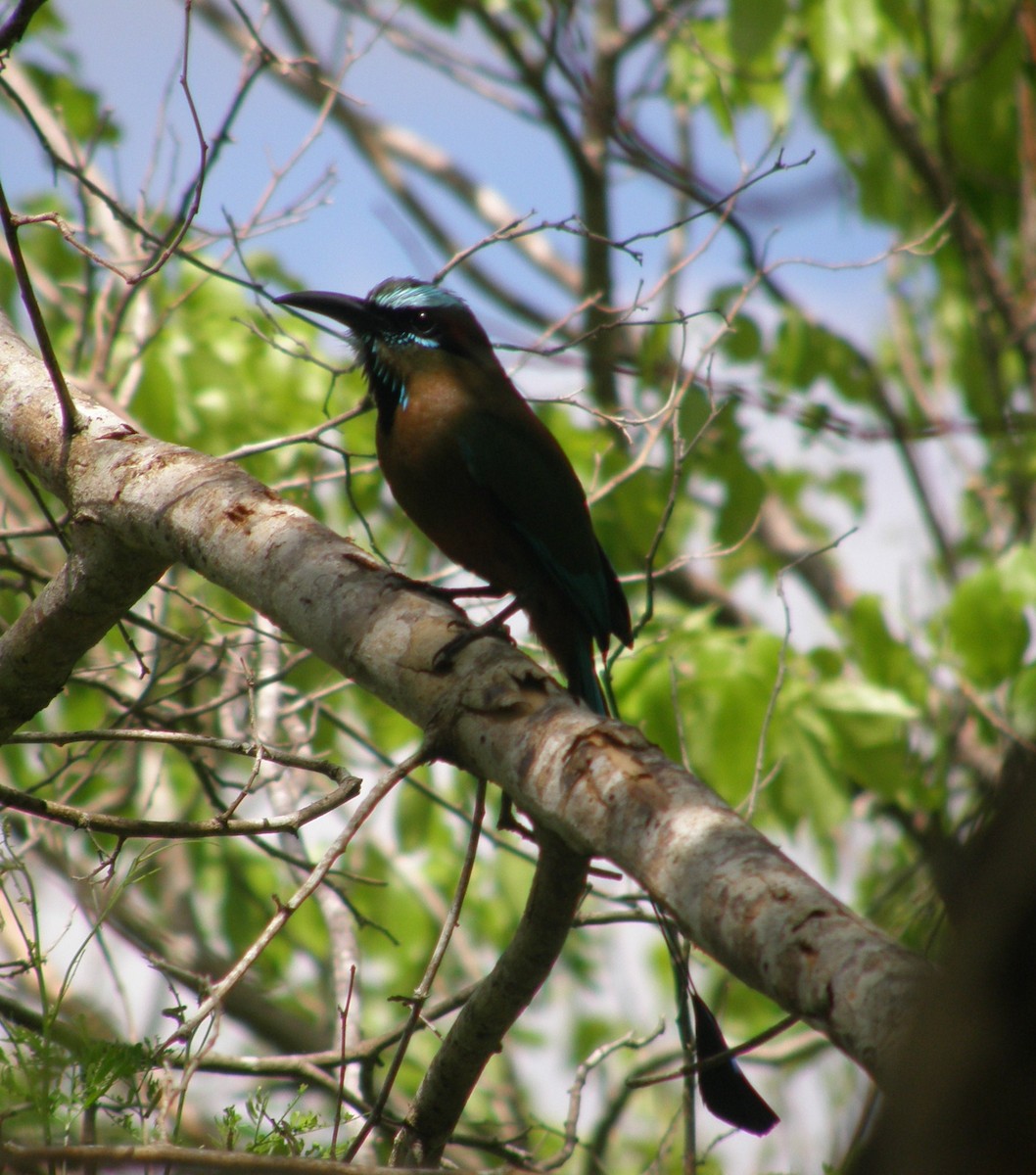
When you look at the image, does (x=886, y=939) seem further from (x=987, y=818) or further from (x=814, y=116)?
(x=814, y=116)

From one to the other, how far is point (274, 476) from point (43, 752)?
127 centimetres

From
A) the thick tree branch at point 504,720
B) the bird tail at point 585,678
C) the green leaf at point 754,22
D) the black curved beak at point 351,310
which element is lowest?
the thick tree branch at point 504,720

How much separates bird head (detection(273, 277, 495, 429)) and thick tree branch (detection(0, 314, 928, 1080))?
1143 mm

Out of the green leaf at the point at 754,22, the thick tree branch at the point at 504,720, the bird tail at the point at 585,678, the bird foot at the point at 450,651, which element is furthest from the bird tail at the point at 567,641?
the green leaf at the point at 754,22

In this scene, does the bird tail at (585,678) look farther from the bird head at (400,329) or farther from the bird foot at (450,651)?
the bird foot at (450,651)

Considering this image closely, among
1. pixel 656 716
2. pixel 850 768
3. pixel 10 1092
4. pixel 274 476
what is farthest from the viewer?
pixel 274 476

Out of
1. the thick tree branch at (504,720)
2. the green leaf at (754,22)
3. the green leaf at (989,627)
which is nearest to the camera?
the thick tree branch at (504,720)

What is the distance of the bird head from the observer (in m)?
3.40

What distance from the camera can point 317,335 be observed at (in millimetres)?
4895

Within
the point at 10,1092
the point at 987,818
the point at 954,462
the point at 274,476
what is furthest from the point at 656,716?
the point at 954,462

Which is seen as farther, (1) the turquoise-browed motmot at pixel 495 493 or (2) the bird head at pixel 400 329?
(2) the bird head at pixel 400 329

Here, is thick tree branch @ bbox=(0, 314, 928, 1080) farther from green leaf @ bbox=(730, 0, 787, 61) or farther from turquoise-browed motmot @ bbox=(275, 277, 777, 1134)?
green leaf @ bbox=(730, 0, 787, 61)

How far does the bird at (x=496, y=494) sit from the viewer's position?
318 centimetres

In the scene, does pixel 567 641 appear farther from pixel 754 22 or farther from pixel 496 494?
pixel 754 22
